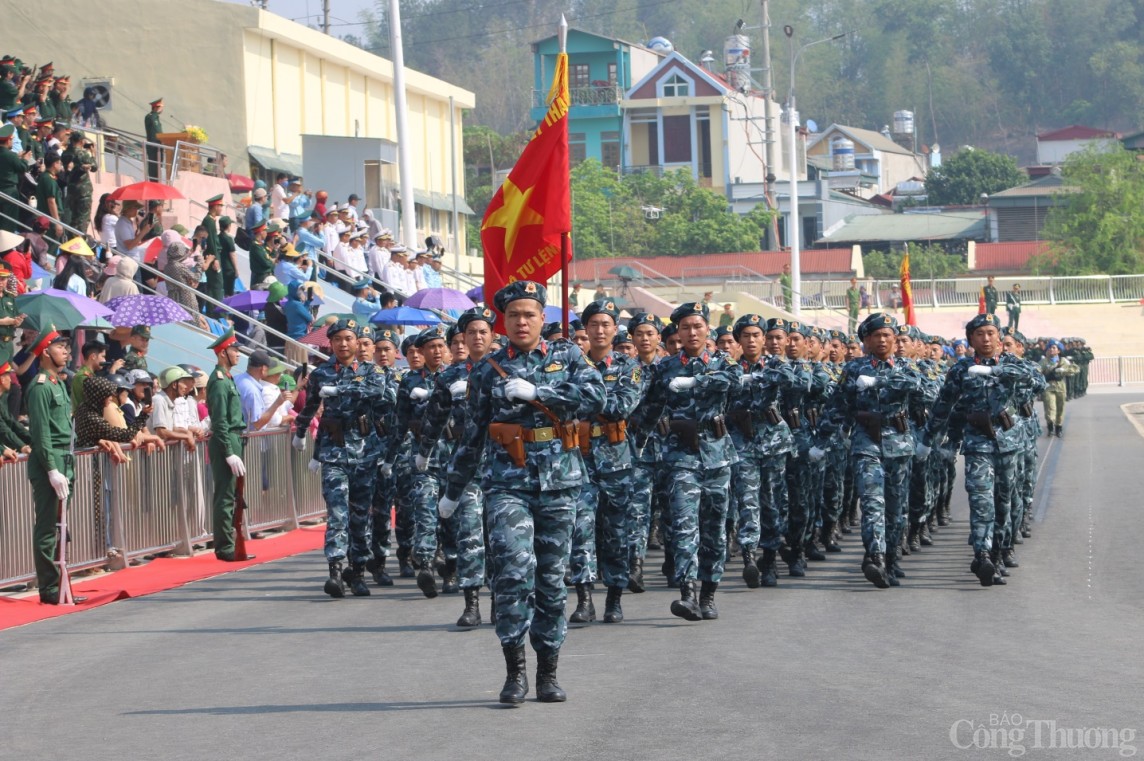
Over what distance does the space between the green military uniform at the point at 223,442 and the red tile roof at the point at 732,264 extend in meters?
56.6

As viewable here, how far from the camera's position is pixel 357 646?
11336mm

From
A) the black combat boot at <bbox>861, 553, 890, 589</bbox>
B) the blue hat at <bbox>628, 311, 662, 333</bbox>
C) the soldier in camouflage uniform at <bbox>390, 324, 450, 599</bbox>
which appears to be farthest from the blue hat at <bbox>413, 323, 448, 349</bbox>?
the black combat boot at <bbox>861, 553, 890, 589</bbox>

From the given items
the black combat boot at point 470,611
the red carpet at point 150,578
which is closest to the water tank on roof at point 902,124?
the red carpet at point 150,578

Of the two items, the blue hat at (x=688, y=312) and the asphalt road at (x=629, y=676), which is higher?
the blue hat at (x=688, y=312)

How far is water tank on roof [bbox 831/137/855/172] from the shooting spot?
107762mm

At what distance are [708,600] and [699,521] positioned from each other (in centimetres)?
55

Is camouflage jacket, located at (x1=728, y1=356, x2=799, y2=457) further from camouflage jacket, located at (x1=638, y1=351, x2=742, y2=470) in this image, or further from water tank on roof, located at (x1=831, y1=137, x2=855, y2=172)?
water tank on roof, located at (x1=831, y1=137, x2=855, y2=172)

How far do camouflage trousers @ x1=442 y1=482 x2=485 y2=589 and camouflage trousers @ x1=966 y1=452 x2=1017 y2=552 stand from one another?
3885mm

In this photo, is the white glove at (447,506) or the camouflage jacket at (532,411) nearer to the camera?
the camouflage jacket at (532,411)

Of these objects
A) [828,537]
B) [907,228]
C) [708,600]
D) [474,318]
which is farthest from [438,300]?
[907,228]

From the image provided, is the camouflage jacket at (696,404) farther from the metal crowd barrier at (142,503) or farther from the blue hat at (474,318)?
the metal crowd barrier at (142,503)

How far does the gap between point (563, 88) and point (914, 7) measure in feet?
573

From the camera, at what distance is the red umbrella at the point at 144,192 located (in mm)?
25062

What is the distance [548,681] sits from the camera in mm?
9156
